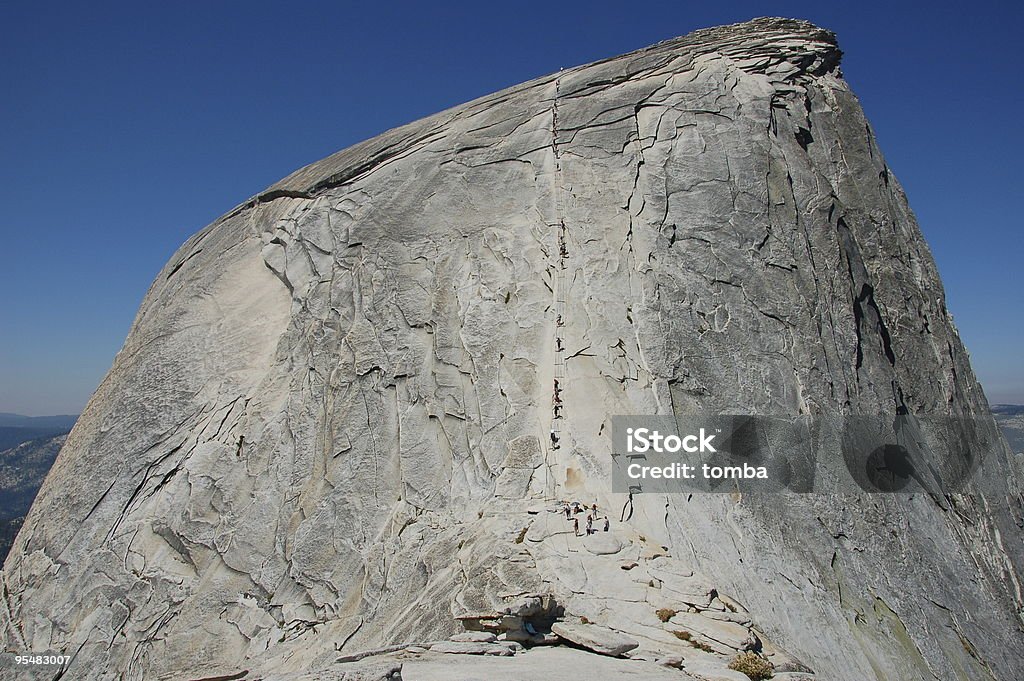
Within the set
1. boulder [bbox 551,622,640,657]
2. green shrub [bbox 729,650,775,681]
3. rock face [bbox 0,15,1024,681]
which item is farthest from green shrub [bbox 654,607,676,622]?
green shrub [bbox 729,650,775,681]

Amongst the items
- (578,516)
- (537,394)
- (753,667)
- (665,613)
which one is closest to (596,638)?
(665,613)

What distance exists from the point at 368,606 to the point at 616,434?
5.86m

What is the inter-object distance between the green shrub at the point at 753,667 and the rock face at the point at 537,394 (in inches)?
63.1

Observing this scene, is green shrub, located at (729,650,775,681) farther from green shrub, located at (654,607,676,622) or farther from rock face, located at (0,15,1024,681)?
rock face, located at (0,15,1024,681)

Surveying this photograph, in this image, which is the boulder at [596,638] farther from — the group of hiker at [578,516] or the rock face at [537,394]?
the group of hiker at [578,516]

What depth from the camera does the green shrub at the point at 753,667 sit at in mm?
9523

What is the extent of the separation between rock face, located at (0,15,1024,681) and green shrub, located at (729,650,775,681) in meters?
1.60

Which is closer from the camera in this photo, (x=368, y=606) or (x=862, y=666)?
(x=862, y=666)

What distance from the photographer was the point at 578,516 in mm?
13703

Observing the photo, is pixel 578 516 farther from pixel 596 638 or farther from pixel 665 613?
pixel 596 638

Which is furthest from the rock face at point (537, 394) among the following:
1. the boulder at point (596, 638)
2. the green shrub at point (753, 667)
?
the green shrub at point (753, 667)

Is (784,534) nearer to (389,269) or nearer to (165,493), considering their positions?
(389,269)

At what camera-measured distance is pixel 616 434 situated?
15047mm

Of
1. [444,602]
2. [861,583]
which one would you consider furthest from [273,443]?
[861,583]
